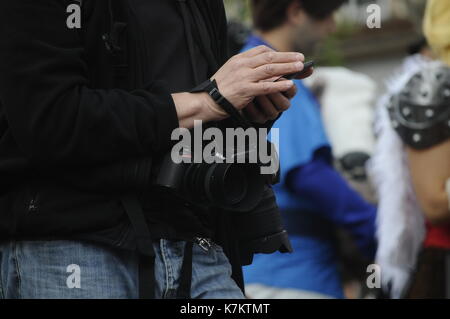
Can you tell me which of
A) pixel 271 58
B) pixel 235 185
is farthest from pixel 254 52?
pixel 235 185

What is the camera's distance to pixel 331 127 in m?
6.86

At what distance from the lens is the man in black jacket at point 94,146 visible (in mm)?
1943

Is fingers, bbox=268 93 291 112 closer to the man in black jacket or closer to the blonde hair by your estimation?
the man in black jacket

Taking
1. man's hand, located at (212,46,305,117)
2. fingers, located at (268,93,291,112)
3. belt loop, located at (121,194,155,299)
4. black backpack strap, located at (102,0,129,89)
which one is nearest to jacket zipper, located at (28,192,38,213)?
belt loop, located at (121,194,155,299)

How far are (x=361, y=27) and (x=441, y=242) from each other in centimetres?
686

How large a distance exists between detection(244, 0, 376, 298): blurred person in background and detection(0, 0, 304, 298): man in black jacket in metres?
1.61

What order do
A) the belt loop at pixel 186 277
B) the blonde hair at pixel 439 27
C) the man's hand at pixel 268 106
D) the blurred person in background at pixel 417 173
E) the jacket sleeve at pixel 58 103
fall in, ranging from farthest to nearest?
the blonde hair at pixel 439 27
the blurred person in background at pixel 417 173
the man's hand at pixel 268 106
the belt loop at pixel 186 277
the jacket sleeve at pixel 58 103

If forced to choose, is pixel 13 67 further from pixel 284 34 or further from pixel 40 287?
pixel 284 34

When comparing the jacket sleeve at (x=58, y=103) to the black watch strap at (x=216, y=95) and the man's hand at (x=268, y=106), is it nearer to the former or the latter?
the black watch strap at (x=216, y=95)

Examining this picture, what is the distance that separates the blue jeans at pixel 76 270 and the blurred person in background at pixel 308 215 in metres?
1.70

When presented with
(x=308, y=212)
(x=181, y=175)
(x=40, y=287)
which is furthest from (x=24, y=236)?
(x=308, y=212)

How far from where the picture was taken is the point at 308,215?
3863 millimetres

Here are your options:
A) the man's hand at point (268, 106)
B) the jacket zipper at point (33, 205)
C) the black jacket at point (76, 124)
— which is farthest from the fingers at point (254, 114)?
the jacket zipper at point (33, 205)

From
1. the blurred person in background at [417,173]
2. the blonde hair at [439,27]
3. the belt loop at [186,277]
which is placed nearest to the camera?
the belt loop at [186,277]
